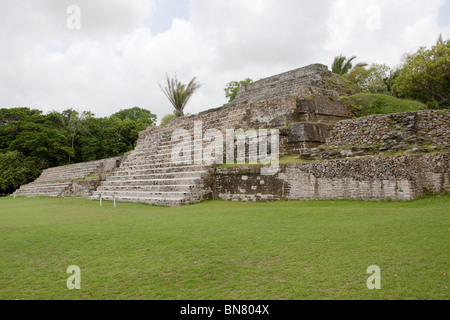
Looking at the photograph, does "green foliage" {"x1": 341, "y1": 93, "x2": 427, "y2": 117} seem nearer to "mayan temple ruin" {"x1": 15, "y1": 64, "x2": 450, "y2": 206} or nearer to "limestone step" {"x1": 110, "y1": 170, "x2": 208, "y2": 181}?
"mayan temple ruin" {"x1": 15, "y1": 64, "x2": 450, "y2": 206}

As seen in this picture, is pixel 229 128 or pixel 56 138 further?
pixel 56 138

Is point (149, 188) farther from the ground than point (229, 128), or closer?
closer

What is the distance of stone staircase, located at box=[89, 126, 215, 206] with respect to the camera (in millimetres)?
9398

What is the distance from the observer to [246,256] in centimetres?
376

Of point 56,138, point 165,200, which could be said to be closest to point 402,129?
point 165,200

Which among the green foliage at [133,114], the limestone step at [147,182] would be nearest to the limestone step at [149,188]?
the limestone step at [147,182]

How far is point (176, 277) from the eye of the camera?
3.26 metres

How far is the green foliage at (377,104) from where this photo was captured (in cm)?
1052

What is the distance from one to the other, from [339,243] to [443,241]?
116 cm

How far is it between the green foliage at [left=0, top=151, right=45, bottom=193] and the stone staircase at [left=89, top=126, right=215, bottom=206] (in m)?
14.0

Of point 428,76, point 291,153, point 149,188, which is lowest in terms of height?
point 149,188

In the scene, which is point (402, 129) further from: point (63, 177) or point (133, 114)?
point (133, 114)

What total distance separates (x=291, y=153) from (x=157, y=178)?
494 cm
